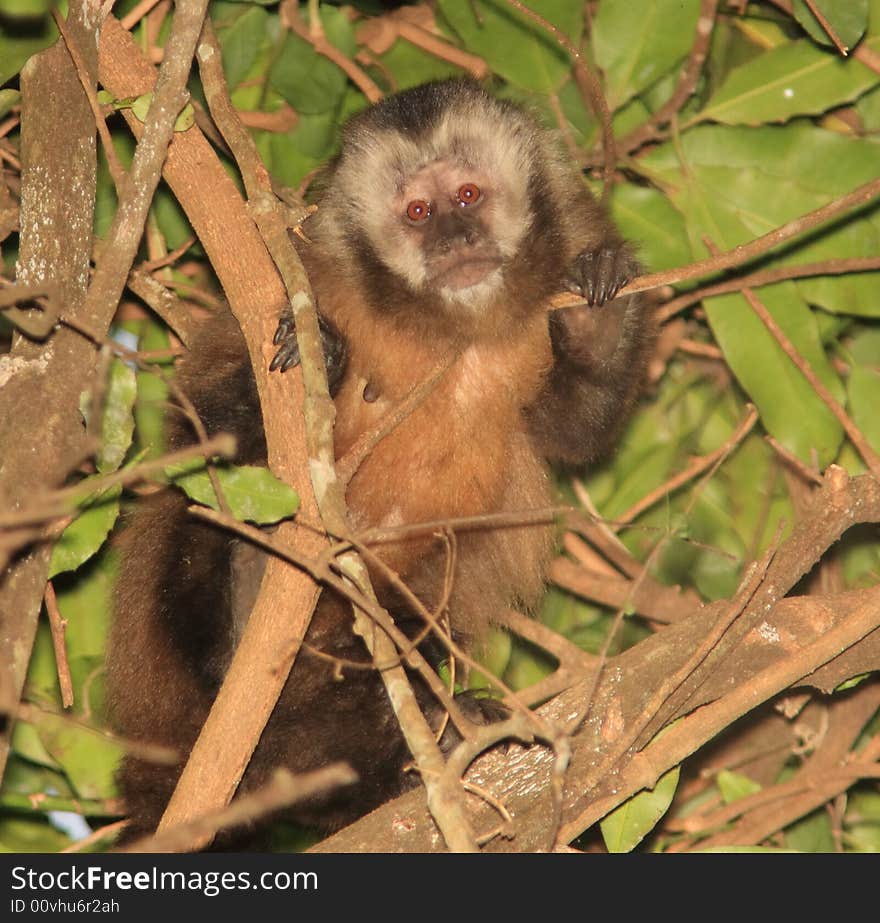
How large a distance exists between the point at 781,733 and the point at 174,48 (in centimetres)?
268

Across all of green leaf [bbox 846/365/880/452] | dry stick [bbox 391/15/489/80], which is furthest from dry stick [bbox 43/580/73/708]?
green leaf [bbox 846/365/880/452]

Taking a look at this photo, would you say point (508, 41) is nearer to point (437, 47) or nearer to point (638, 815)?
point (437, 47)

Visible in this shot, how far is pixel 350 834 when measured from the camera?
3080mm

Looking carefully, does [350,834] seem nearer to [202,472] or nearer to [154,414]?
[202,472]

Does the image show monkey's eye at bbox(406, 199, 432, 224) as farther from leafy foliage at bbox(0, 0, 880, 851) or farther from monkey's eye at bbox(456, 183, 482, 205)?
leafy foliage at bbox(0, 0, 880, 851)

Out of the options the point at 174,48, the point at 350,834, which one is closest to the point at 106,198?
the point at 174,48

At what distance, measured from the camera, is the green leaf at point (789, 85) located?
416cm

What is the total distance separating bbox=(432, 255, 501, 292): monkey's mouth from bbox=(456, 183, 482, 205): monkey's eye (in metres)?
0.27

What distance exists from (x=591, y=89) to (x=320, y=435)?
163 centimetres

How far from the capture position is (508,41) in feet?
14.1

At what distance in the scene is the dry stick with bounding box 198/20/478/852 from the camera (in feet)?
8.12

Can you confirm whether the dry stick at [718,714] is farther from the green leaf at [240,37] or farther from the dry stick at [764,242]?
the green leaf at [240,37]

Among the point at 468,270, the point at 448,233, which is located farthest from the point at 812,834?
the point at 448,233
